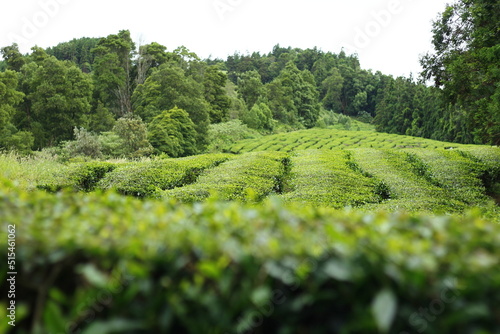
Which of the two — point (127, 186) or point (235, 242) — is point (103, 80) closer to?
point (127, 186)

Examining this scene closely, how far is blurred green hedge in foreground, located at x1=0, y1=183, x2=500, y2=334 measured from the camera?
156cm

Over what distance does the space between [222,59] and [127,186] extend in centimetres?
10537

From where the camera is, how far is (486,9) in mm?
12742

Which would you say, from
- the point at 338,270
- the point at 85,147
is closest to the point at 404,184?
the point at 338,270

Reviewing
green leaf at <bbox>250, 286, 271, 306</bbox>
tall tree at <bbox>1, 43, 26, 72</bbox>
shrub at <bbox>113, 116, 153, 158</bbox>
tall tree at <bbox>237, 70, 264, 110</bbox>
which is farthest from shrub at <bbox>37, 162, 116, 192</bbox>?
tall tree at <bbox>237, 70, 264, 110</bbox>

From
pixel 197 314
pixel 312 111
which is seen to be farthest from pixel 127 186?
pixel 312 111

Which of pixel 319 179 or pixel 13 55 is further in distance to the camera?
pixel 13 55

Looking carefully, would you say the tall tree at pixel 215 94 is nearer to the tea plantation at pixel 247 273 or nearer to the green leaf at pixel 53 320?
the tea plantation at pixel 247 273

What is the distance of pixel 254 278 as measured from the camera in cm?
169

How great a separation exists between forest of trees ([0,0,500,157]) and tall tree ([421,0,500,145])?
0.05 m

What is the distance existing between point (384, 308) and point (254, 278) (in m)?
0.56

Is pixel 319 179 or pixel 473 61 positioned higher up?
pixel 473 61

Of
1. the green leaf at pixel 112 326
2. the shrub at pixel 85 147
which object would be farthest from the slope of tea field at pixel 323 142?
the green leaf at pixel 112 326

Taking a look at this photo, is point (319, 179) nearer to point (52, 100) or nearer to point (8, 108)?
point (8, 108)
